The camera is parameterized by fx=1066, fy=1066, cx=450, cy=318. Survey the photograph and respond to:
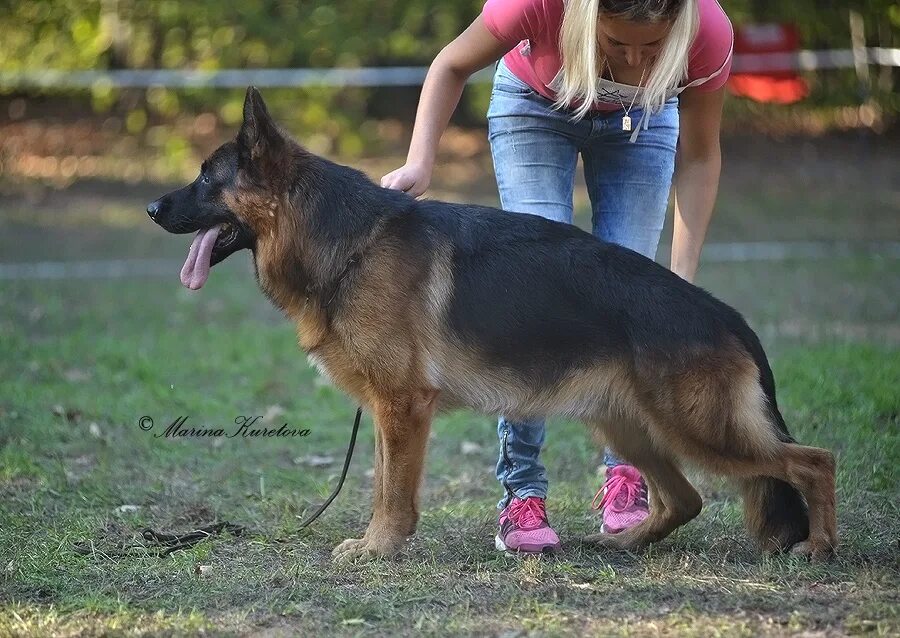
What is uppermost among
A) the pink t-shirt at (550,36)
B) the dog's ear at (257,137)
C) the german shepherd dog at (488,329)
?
the pink t-shirt at (550,36)

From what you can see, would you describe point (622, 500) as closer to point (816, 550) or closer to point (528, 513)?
point (528, 513)

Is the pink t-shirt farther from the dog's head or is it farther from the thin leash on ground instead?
the thin leash on ground

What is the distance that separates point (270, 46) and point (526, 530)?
39.3 ft

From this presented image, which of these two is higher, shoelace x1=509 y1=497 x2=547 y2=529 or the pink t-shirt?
the pink t-shirt

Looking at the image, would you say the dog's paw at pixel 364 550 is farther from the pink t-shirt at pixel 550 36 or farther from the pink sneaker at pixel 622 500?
the pink t-shirt at pixel 550 36

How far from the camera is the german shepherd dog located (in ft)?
12.8

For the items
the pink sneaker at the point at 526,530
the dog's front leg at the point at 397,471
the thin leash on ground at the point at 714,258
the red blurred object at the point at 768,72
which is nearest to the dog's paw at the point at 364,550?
the dog's front leg at the point at 397,471

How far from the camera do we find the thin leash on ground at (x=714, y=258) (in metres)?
10.5

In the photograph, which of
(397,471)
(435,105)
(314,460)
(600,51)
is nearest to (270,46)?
(314,460)

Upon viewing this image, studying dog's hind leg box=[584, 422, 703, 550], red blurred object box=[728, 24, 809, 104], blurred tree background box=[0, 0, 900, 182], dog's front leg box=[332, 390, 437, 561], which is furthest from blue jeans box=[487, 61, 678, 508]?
red blurred object box=[728, 24, 809, 104]

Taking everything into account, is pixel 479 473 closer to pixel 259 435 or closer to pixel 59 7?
pixel 259 435

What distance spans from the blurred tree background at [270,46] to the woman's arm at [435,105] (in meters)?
10.5

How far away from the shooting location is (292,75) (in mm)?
14273

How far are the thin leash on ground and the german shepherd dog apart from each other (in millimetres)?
6839
